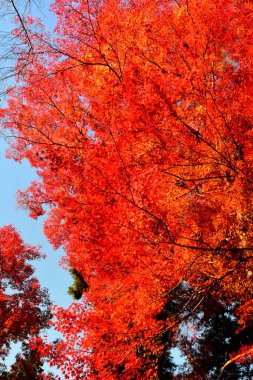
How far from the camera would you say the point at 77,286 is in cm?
1650

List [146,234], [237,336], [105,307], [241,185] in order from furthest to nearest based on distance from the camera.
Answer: [237,336] → [105,307] → [146,234] → [241,185]

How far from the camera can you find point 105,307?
1205 cm

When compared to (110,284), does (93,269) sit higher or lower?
higher

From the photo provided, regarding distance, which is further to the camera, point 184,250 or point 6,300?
point 6,300

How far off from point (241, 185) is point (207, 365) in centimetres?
894

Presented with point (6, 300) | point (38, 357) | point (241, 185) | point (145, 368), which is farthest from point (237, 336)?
point (6, 300)

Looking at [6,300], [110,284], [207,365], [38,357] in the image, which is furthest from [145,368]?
[6,300]

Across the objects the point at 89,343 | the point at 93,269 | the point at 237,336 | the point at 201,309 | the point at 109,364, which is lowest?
the point at 109,364

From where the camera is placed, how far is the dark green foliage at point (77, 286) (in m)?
16.4

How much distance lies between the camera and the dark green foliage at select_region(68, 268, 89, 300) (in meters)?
16.4

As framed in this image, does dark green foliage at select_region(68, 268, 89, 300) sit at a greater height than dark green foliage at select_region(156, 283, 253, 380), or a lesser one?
greater

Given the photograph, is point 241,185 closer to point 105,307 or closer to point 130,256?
point 130,256

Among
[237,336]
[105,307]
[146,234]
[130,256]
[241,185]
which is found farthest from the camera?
→ [237,336]

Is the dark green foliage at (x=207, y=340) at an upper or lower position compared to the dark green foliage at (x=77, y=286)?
lower
